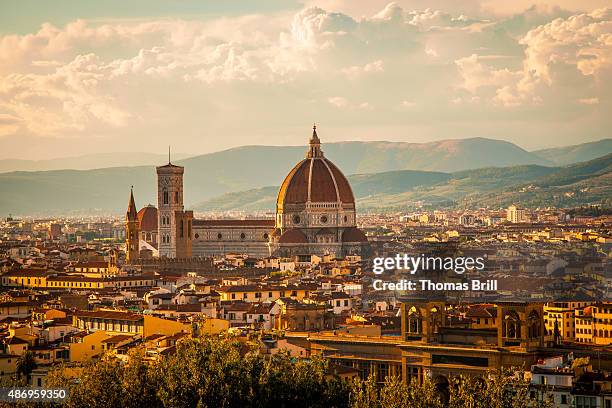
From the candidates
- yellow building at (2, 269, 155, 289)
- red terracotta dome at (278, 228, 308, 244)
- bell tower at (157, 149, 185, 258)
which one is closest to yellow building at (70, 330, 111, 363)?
yellow building at (2, 269, 155, 289)

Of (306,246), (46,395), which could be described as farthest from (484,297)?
(306,246)

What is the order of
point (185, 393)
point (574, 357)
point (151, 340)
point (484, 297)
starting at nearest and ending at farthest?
point (185, 393) → point (574, 357) → point (151, 340) → point (484, 297)

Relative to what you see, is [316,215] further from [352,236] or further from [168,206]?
[168,206]

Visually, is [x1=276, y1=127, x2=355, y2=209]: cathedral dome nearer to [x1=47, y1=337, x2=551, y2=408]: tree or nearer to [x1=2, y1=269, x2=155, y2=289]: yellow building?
[x1=2, y1=269, x2=155, y2=289]: yellow building

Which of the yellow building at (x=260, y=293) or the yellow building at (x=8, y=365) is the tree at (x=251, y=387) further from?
the yellow building at (x=260, y=293)

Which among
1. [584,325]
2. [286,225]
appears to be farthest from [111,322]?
[286,225]

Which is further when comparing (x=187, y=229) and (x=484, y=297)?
(x=187, y=229)

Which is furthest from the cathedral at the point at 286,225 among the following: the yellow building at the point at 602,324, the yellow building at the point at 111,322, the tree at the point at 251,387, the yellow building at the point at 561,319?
the tree at the point at 251,387

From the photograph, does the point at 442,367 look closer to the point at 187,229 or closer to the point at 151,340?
the point at 151,340
